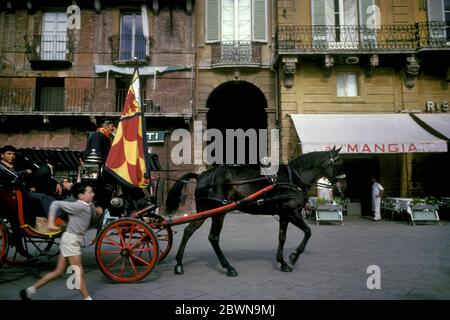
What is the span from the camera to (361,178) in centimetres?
1341

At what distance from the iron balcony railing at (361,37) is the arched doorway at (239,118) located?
8.95ft

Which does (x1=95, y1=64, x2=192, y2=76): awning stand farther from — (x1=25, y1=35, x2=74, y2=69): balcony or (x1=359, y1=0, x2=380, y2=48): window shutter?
(x1=359, y1=0, x2=380, y2=48): window shutter

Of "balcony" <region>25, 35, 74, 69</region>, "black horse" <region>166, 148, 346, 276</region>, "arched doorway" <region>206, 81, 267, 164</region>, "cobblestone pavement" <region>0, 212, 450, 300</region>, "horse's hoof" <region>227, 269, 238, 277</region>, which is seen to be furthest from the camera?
"arched doorway" <region>206, 81, 267, 164</region>

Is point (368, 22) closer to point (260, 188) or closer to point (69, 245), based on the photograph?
point (260, 188)

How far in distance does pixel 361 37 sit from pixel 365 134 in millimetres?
4877

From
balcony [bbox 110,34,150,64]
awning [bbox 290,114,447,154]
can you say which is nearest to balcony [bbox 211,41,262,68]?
balcony [bbox 110,34,150,64]

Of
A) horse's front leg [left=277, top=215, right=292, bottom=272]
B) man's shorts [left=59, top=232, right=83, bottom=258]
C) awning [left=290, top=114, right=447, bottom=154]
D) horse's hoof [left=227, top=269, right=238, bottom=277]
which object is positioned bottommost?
horse's hoof [left=227, top=269, right=238, bottom=277]

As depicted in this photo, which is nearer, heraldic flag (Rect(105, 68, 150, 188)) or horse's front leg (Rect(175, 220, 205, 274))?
heraldic flag (Rect(105, 68, 150, 188))

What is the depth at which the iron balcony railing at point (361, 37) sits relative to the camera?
1296cm

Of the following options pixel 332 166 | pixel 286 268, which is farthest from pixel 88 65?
pixel 286 268

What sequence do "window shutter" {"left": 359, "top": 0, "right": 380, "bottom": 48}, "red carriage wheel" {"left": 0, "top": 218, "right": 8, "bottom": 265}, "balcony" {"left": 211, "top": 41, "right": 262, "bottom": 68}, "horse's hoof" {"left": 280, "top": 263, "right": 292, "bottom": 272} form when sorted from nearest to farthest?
"red carriage wheel" {"left": 0, "top": 218, "right": 8, "bottom": 265} → "horse's hoof" {"left": 280, "top": 263, "right": 292, "bottom": 272} → "window shutter" {"left": 359, "top": 0, "right": 380, "bottom": 48} → "balcony" {"left": 211, "top": 41, "right": 262, "bottom": 68}

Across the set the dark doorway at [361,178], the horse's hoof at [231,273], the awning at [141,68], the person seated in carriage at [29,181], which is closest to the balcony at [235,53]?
the awning at [141,68]

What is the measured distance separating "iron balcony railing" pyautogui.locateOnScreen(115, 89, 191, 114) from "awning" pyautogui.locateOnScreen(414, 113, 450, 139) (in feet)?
32.0

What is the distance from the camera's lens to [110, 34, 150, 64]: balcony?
14.0m
